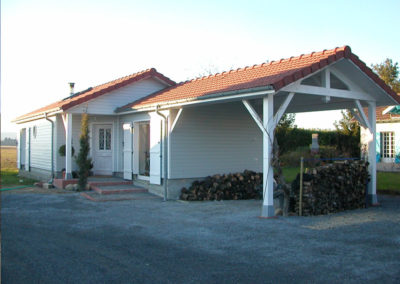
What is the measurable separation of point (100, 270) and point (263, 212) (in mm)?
4506

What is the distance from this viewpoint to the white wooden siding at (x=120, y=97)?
14.1m

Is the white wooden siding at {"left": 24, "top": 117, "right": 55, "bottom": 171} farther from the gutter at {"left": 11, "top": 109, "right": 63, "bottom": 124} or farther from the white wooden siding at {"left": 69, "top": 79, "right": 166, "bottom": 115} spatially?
the white wooden siding at {"left": 69, "top": 79, "right": 166, "bottom": 115}

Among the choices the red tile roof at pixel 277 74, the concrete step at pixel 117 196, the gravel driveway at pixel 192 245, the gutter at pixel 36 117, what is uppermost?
the red tile roof at pixel 277 74

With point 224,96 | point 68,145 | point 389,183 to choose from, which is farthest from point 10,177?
point 389,183

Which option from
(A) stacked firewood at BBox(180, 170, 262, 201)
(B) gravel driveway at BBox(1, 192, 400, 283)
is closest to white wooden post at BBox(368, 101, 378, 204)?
(B) gravel driveway at BBox(1, 192, 400, 283)

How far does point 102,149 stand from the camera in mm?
15562

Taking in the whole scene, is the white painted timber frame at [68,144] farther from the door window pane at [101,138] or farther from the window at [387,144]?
the window at [387,144]

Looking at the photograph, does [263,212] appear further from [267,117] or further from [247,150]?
[247,150]

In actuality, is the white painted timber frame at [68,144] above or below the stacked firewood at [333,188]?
above

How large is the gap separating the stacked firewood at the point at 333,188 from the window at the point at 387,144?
13115 millimetres

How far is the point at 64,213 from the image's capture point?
31.4 ft

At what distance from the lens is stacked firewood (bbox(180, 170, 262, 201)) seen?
39.4ft

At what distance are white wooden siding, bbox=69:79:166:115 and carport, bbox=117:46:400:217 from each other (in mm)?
2347

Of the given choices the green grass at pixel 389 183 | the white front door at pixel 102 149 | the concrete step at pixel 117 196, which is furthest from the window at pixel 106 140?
the green grass at pixel 389 183
